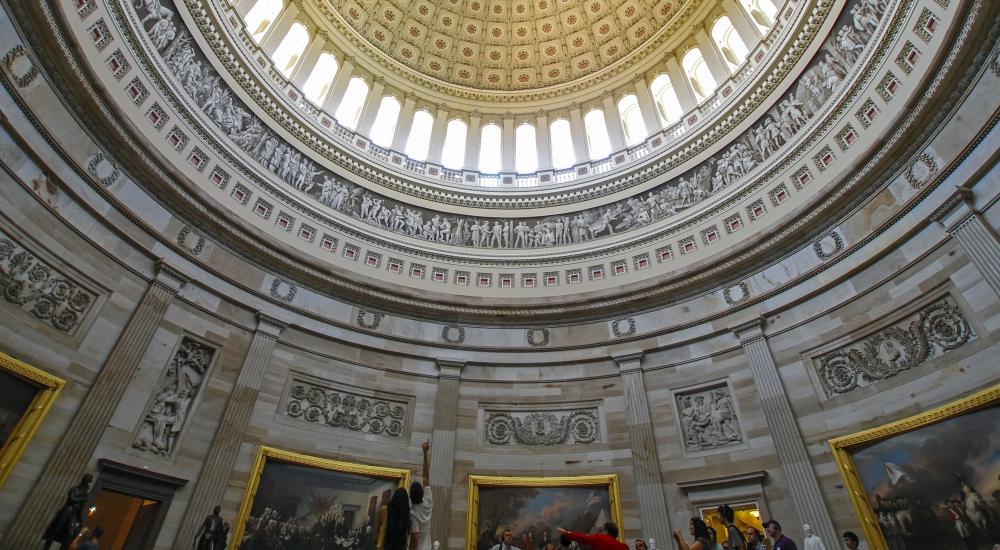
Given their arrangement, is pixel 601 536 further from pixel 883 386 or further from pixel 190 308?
pixel 190 308

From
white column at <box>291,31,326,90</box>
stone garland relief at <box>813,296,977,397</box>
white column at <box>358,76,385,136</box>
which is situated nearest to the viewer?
stone garland relief at <box>813,296,977,397</box>

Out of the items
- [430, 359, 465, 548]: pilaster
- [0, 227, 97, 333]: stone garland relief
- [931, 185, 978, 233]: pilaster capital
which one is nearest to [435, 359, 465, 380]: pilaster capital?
[430, 359, 465, 548]: pilaster

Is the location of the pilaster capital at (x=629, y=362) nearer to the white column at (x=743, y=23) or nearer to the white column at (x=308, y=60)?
the white column at (x=743, y=23)

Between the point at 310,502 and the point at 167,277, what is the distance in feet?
21.7

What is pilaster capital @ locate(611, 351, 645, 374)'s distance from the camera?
1561 centimetres

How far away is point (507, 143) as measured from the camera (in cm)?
2397

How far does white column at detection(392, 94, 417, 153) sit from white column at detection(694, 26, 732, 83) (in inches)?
504

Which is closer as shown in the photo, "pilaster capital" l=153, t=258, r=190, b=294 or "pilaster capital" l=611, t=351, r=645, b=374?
"pilaster capital" l=153, t=258, r=190, b=294

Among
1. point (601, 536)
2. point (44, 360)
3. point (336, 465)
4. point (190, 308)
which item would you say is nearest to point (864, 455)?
point (601, 536)

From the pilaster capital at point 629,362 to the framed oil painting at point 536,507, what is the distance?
10.4 feet

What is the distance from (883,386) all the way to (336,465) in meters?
13.3

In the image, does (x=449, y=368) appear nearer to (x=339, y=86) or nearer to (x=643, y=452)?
(x=643, y=452)

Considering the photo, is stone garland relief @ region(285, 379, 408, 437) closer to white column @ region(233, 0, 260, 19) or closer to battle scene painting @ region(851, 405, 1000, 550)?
battle scene painting @ region(851, 405, 1000, 550)

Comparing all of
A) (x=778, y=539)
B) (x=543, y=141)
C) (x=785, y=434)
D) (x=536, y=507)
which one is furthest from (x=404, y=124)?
(x=778, y=539)
